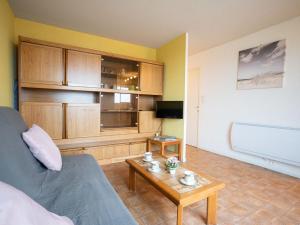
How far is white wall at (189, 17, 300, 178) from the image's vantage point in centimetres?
243

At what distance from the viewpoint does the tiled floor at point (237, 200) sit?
148 cm

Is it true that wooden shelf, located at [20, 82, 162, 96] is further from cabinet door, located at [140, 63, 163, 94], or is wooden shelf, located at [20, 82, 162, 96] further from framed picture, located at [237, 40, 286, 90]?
framed picture, located at [237, 40, 286, 90]

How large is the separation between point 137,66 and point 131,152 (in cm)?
171

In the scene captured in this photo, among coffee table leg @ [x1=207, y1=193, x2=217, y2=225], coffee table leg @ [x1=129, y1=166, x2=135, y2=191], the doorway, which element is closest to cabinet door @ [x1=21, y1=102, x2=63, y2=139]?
coffee table leg @ [x1=129, y1=166, x2=135, y2=191]

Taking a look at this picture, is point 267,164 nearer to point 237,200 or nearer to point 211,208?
point 237,200

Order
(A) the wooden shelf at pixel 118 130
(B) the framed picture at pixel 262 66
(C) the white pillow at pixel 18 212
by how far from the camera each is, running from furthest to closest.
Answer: (A) the wooden shelf at pixel 118 130 < (B) the framed picture at pixel 262 66 < (C) the white pillow at pixel 18 212

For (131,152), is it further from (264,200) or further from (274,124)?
(274,124)

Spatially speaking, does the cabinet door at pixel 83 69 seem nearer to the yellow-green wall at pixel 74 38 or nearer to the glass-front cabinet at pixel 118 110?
the glass-front cabinet at pixel 118 110

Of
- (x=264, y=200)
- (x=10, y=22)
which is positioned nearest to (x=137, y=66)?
(x=10, y=22)

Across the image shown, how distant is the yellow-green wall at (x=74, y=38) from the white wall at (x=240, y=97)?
4.90 feet

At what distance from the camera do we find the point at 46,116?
245 centimetres

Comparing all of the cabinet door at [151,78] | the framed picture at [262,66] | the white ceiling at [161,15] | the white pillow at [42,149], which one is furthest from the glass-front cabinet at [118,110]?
the framed picture at [262,66]

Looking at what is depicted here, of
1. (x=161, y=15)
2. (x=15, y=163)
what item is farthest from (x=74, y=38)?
(x=15, y=163)

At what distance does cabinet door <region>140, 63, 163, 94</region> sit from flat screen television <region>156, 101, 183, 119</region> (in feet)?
1.16
